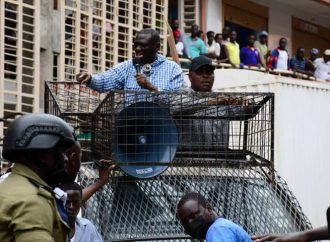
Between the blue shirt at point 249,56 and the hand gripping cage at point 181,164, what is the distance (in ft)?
45.8

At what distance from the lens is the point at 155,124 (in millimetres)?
7957

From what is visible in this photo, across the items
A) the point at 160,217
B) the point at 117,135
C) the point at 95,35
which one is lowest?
the point at 160,217

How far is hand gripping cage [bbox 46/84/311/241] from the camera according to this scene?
769 centimetres

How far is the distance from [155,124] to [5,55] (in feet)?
30.4

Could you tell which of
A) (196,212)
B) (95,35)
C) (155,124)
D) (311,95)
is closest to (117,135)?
(155,124)

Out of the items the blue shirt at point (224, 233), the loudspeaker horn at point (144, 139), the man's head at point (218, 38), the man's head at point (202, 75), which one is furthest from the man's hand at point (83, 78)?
the man's head at point (218, 38)

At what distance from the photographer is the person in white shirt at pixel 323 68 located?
963 inches

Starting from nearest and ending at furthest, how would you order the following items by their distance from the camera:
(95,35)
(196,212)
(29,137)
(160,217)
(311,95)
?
(29,137) → (196,212) → (160,217) → (311,95) → (95,35)

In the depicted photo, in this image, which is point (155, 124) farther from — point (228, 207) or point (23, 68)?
point (23, 68)

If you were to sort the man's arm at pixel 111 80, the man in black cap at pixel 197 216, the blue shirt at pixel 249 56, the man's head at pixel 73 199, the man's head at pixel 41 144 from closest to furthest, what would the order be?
1. the man's head at pixel 41 144
2. the man in black cap at pixel 197 216
3. the man's head at pixel 73 199
4. the man's arm at pixel 111 80
5. the blue shirt at pixel 249 56

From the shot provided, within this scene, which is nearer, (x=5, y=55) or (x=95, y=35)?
(x=5, y=55)

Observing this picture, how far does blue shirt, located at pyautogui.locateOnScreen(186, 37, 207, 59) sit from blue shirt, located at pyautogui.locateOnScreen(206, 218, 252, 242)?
1424 cm

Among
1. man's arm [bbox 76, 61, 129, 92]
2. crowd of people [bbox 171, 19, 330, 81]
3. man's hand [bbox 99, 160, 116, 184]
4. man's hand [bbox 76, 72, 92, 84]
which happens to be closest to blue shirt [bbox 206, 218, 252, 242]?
man's hand [bbox 99, 160, 116, 184]

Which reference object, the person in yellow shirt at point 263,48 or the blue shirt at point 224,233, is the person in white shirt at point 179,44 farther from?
the blue shirt at point 224,233
